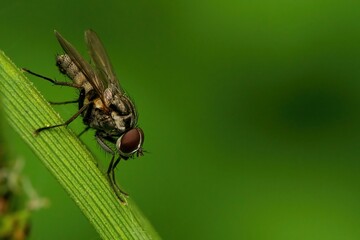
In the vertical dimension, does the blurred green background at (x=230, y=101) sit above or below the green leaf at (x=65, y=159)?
below

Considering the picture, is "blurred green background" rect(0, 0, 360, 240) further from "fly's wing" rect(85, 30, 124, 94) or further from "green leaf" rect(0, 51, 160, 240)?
"green leaf" rect(0, 51, 160, 240)

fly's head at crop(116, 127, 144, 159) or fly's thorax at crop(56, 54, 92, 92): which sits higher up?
fly's thorax at crop(56, 54, 92, 92)

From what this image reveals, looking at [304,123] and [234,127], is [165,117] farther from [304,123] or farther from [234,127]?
[304,123]

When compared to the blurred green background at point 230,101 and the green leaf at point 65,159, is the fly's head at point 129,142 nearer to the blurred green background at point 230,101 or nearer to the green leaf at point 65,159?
the blurred green background at point 230,101

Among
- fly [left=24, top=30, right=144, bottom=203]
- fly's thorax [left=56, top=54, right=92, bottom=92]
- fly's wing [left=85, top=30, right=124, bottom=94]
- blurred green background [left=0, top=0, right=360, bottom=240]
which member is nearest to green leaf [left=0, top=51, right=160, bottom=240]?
fly [left=24, top=30, right=144, bottom=203]

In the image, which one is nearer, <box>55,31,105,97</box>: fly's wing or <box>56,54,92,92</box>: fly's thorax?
<box>55,31,105,97</box>: fly's wing

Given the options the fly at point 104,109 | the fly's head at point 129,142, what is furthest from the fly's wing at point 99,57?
the fly's head at point 129,142
